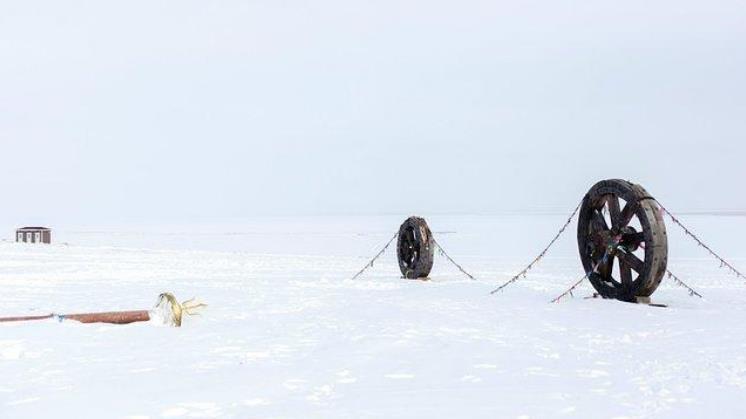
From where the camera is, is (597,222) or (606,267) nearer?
(606,267)

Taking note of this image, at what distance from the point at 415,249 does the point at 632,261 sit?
26.5ft

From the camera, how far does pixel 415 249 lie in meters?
21.0

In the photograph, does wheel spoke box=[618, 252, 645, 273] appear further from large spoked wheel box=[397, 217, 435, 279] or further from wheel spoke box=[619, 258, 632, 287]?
large spoked wheel box=[397, 217, 435, 279]

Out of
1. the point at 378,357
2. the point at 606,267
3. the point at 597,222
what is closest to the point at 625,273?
the point at 606,267

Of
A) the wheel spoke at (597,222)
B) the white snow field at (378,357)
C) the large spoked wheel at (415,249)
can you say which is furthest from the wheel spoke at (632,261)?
the large spoked wheel at (415,249)

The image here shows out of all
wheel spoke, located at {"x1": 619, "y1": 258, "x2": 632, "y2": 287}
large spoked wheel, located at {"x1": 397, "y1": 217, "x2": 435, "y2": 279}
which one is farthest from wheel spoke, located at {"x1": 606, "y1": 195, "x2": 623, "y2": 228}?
large spoked wheel, located at {"x1": 397, "y1": 217, "x2": 435, "y2": 279}

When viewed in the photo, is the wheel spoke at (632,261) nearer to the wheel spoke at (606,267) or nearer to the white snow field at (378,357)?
the wheel spoke at (606,267)

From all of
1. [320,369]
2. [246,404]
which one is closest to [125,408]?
[246,404]

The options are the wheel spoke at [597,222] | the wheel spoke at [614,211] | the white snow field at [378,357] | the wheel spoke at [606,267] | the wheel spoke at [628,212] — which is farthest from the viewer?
the wheel spoke at [597,222]

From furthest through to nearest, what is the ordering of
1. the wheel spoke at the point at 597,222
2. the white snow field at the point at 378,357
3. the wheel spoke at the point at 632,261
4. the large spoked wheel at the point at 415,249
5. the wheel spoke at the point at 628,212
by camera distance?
the large spoked wheel at the point at 415,249 < the wheel spoke at the point at 597,222 < the wheel spoke at the point at 628,212 < the wheel spoke at the point at 632,261 < the white snow field at the point at 378,357

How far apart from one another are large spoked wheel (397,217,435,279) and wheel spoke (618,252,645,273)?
685cm

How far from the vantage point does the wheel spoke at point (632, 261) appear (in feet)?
44.7

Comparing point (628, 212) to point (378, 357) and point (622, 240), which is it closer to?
point (622, 240)

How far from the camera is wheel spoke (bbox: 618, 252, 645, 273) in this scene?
44.7 feet
